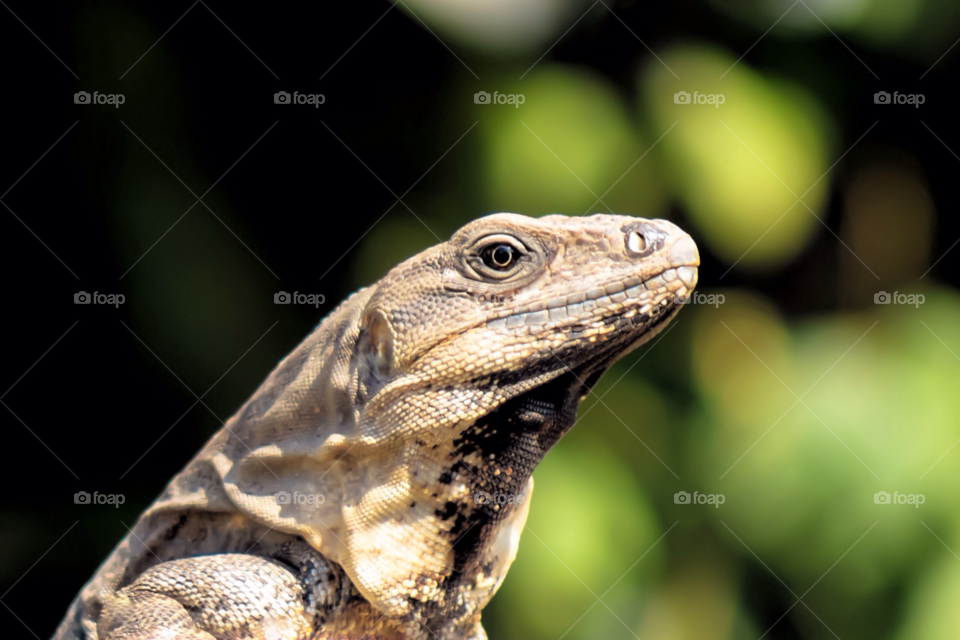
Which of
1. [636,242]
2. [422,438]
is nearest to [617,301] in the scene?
[636,242]

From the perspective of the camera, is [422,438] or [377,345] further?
[377,345]

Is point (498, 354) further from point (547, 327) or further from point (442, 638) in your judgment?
point (442, 638)

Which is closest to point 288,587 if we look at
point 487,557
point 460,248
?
point 487,557

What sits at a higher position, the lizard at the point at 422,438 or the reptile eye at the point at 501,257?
the reptile eye at the point at 501,257

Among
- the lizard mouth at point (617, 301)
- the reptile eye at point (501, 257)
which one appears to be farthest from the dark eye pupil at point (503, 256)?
the lizard mouth at point (617, 301)

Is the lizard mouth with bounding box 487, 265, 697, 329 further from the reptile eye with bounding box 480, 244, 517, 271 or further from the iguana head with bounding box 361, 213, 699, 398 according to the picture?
the reptile eye with bounding box 480, 244, 517, 271

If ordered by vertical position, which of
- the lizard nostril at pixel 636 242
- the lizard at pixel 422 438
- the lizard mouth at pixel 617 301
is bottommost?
the lizard at pixel 422 438

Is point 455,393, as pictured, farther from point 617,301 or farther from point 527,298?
point 617,301

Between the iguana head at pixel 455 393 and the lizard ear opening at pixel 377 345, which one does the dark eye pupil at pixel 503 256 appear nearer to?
the iguana head at pixel 455 393
